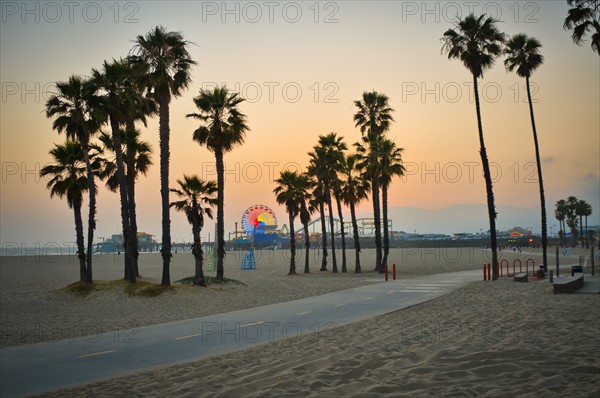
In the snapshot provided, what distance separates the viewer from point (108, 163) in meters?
34.9

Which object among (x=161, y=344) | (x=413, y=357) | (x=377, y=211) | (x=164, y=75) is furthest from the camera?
(x=377, y=211)

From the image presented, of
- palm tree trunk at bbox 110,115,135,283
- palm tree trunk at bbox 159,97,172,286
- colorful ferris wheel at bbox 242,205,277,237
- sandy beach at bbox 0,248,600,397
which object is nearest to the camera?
sandy beach at bbox 0,248,600,397

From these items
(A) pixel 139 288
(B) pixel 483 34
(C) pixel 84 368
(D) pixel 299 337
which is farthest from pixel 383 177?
(C) pixel 84 368

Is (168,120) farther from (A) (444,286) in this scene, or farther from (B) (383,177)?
(B) (383,177)

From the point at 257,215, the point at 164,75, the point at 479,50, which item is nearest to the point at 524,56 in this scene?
the point at 479,50

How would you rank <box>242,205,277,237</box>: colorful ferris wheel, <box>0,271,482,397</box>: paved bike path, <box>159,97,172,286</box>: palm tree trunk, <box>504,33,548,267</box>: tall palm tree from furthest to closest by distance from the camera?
<box>242,205,277,237</box>: colorful ferris wheel, <box>504,33,548,267</box>: tall palm tree, <box>159,97,172,286</box>: palm tree trunk, <box>0,271,482,397</box>: paved bike path

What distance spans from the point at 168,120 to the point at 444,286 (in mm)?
17843

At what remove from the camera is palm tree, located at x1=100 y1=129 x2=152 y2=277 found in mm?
33812

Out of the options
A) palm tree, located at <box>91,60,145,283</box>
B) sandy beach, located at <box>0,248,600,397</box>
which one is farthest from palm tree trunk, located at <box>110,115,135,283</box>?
sandy beach, located at <box>0,248,600,397</box>

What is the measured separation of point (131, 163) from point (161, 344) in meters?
24.2

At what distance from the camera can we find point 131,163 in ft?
115

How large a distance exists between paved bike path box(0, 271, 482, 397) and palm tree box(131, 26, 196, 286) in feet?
37.9

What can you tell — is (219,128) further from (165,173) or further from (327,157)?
(327,157)

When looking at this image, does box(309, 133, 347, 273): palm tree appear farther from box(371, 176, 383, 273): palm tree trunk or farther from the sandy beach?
the sandy beach
